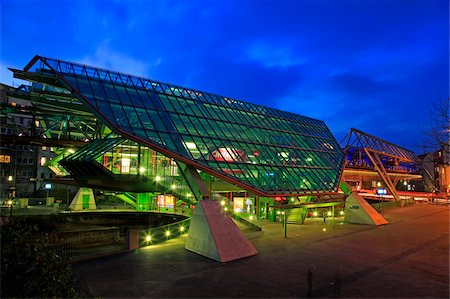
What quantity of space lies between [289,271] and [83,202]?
130 ft

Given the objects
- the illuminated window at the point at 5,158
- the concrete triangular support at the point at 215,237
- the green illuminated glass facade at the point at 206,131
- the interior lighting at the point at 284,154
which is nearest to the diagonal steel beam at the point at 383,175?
the green illuminated glass facade at the point at 206,131

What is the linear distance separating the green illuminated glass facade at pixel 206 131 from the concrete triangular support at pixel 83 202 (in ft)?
78.7

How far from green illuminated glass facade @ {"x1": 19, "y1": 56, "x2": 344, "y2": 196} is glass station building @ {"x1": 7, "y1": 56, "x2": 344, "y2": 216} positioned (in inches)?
3.6

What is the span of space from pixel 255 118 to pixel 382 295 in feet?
91.5

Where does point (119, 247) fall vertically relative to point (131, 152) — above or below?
below

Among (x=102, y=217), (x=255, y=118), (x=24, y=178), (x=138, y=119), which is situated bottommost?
(x=102, y=217)

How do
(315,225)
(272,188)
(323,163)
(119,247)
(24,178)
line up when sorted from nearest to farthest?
(119,247) < (272,188) < (315,225) < (323,163) < (24,178)

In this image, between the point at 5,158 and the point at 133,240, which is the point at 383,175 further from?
the point at 5,158

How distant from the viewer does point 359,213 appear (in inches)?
1336

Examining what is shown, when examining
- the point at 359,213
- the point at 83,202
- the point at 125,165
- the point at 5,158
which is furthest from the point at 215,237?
the point at 5,158

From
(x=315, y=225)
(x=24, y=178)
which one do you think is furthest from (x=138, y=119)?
(x=24, y=178)

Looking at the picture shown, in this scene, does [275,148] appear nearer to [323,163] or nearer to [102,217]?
[323,163]

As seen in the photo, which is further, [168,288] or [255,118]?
[255,118]

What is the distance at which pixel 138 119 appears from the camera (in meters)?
25.2
